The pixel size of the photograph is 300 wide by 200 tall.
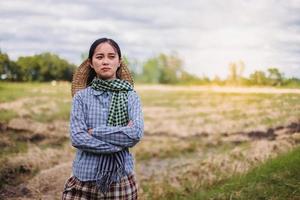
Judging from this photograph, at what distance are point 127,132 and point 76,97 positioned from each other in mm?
492

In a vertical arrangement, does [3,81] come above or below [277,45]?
below

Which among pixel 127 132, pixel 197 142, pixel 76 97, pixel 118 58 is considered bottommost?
pixel 197 142

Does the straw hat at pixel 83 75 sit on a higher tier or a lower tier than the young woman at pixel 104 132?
higher

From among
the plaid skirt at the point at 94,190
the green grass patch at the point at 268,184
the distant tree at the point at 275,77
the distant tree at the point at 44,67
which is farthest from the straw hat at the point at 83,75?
the distant tree at the point at 44,67

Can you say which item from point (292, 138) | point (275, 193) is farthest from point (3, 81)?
point (275, 193)

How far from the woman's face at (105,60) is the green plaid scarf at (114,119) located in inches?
2.8

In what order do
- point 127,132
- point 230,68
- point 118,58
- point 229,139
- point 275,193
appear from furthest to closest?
1. point 229,139
2. point 230,68
3. point 275,193
4. point 118,58
5. point 127,132

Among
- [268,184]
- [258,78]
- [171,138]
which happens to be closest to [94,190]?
[268,184]

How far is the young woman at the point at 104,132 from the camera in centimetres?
359

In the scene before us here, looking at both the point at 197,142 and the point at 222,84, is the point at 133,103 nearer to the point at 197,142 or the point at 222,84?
the point at 197,142

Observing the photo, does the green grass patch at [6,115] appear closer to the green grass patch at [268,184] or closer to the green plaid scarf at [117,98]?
the green grass patch at [268,184]

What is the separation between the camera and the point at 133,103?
148 inches

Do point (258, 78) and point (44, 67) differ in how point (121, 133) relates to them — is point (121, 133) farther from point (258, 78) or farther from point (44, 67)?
point (44, 67)

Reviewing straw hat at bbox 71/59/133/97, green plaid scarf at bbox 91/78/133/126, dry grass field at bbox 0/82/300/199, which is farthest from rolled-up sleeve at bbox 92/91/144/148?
dry grass field at bbox 0/82/300/199
